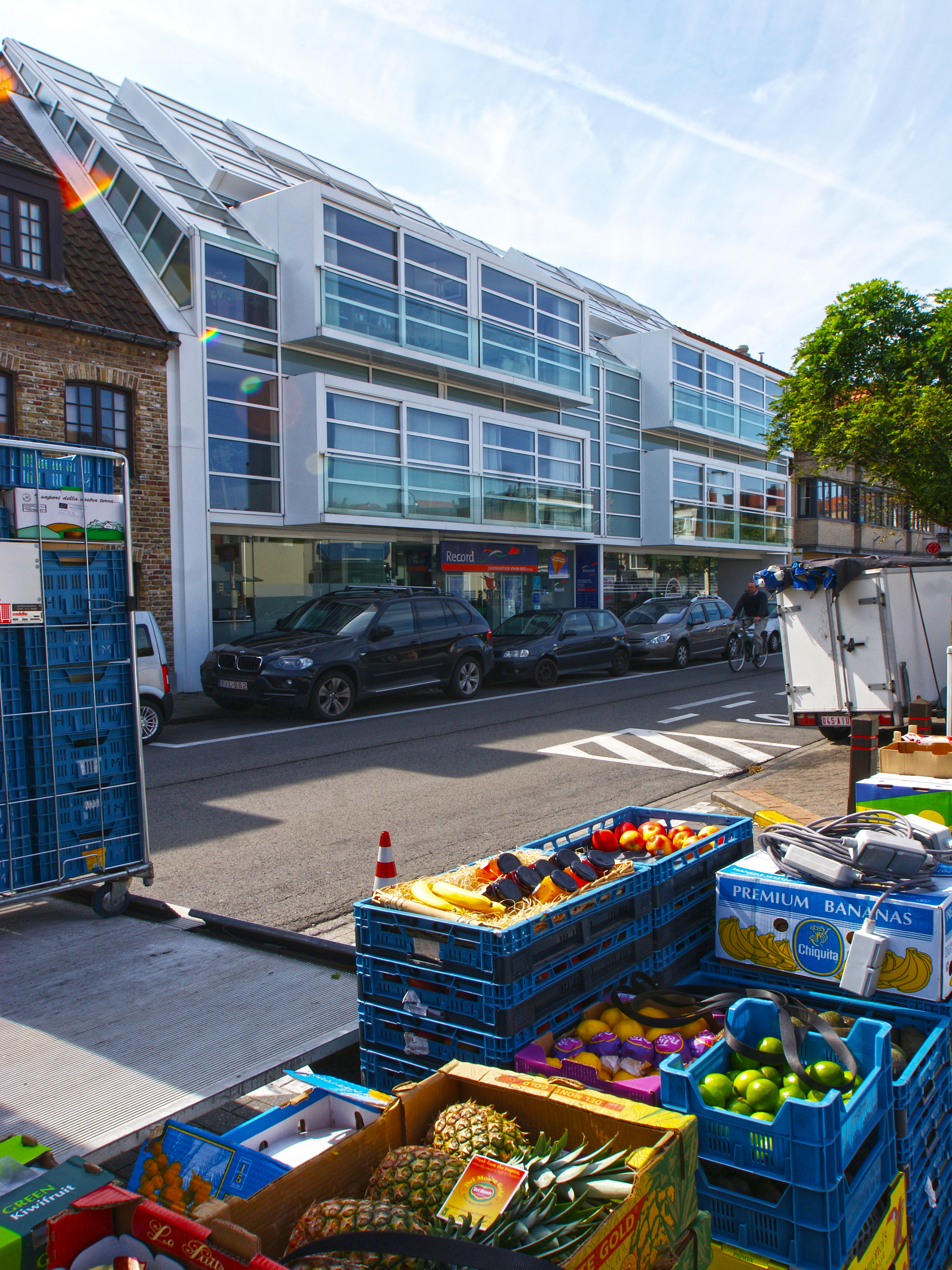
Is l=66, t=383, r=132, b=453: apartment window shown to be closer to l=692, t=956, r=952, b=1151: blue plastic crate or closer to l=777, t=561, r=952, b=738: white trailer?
l=777, t=561, r=952, b=738: white trailer

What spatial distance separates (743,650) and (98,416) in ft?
44.4

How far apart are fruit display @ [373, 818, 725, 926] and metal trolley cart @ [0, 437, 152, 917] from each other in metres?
2.01

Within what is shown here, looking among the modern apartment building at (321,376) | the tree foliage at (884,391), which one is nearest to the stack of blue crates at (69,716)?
the modern apartment building at (321,376)

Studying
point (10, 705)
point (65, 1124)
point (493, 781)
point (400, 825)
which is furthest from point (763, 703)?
point (65, 1124)

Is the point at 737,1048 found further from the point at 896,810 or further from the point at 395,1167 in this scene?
the point at 896,810

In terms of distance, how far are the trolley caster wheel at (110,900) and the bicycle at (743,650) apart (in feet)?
54.6

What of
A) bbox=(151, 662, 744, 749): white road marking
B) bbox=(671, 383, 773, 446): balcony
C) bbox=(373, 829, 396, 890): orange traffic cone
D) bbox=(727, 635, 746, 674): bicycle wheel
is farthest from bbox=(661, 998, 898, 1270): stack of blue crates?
bbox=(671, 383, 773, 446): balcony

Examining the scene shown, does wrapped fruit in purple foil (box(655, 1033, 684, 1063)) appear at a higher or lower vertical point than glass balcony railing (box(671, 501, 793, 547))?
lower

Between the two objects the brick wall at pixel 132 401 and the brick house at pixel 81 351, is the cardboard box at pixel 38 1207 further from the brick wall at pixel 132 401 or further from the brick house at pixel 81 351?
the brick wall at pixel 132 401

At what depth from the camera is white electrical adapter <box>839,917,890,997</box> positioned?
2877 mm

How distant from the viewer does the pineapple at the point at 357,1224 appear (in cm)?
175

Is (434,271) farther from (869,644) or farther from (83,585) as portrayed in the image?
(83,585)

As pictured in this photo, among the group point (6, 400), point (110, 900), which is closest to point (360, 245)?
point (6, 400)

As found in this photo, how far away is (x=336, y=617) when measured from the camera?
1488cm
